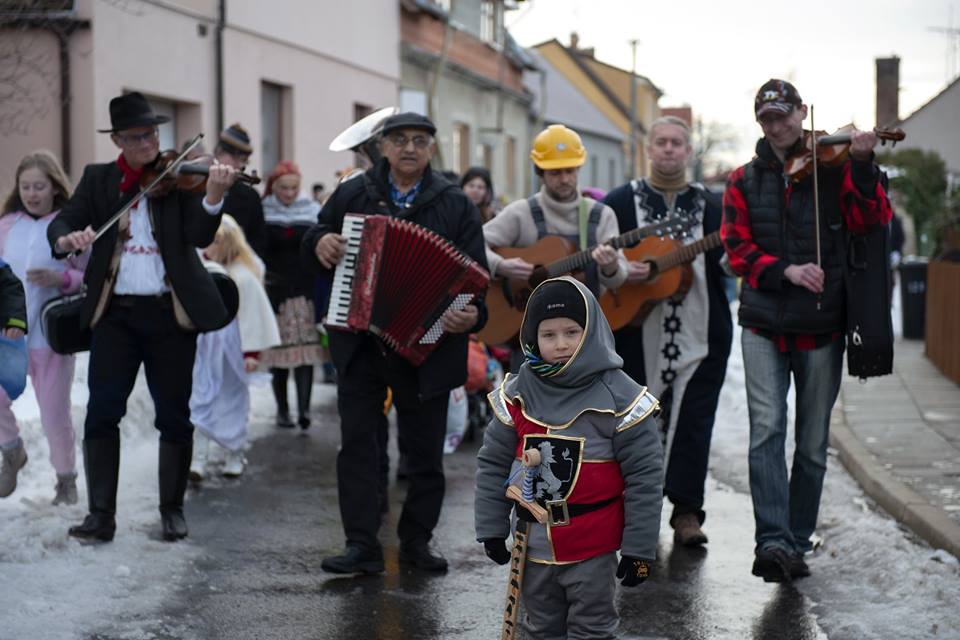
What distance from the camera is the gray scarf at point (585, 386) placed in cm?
448

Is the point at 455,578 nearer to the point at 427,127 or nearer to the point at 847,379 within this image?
the point at 427,127

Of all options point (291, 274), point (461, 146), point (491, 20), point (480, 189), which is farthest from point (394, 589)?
point (491, 20)

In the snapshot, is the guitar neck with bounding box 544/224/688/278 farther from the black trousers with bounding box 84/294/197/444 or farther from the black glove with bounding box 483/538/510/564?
the black glove with bounding box 483/538/510/564

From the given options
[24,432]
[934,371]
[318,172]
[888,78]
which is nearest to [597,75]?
[888,78]

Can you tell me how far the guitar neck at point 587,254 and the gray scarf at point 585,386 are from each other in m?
2.73

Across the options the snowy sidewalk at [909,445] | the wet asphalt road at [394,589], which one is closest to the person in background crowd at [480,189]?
the snowy sidewalk at [909,445]

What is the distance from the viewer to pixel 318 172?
22.2 m

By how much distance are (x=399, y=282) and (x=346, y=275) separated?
238mm

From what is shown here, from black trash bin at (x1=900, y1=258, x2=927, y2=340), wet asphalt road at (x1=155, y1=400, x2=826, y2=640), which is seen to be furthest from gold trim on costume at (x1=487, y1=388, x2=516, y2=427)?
black trash bin at (x1=900, y1=258, x2=927, y2=340)

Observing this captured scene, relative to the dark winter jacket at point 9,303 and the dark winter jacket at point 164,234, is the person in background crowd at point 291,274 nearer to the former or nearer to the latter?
the dark winter jacket at point 164,234

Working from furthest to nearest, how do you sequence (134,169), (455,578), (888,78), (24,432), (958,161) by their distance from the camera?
1. (888,78)
2. (958,161)
3. (24,432)
4. (134,169)
5. (455,578)

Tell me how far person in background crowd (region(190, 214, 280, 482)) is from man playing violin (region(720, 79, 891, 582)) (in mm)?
3599

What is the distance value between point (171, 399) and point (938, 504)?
4054 mm

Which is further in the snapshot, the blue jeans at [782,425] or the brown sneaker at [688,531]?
the brown sneaker at [688,531]
